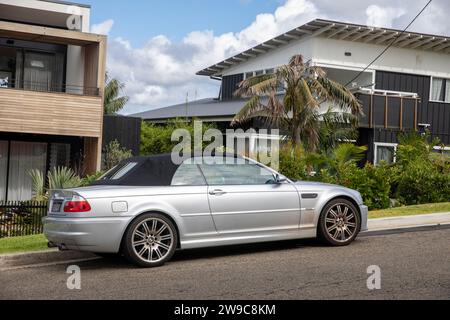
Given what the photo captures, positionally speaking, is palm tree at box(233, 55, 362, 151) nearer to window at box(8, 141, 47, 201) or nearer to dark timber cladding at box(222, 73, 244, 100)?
window at box(8, 141, 47, 201)

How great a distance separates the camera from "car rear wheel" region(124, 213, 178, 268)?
8.10 metres

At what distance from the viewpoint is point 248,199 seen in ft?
29.1

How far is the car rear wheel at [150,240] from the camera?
810 centimetres

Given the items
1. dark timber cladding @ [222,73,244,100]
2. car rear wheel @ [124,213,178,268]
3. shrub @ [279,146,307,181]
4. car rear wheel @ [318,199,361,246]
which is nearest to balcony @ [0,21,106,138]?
shrub @ [279,146,307,181]

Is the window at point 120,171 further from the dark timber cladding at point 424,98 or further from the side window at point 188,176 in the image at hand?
the dark timber cladding at point 424,98

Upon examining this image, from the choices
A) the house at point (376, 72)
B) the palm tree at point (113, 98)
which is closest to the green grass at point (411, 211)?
the house at point (376, 72)

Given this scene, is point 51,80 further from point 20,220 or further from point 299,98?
point 299,98

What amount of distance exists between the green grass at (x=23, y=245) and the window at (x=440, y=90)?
20.7 m

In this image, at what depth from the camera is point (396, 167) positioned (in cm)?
1662

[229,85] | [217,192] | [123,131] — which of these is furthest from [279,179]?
[229,85]

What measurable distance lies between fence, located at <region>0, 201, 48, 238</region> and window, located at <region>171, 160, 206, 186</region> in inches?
237

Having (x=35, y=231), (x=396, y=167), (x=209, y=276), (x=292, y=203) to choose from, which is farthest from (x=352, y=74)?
(x=209, y=276)

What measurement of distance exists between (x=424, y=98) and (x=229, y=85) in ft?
29.4
